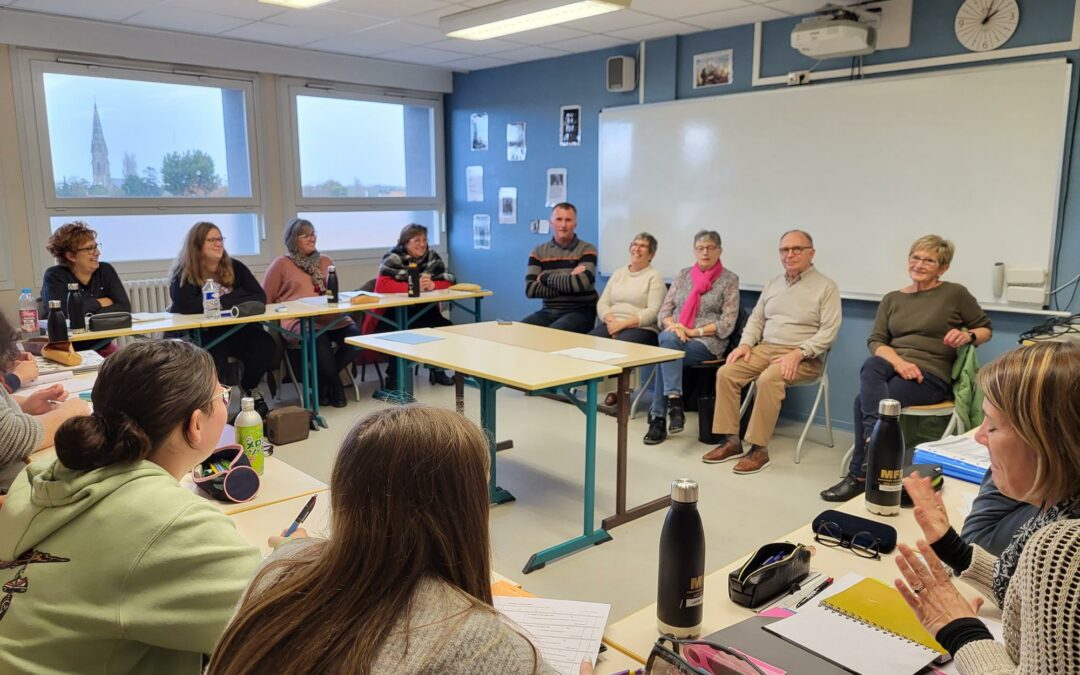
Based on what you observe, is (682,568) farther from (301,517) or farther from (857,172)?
(857,172)

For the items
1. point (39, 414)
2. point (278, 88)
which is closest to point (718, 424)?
point (39, 414)

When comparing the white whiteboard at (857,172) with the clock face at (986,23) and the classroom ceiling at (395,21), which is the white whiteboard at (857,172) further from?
the classroom ceiling at (395,21)

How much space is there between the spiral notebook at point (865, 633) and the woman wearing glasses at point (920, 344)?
2.46 metres

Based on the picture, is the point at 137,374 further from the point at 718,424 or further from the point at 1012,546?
the point at 718,424

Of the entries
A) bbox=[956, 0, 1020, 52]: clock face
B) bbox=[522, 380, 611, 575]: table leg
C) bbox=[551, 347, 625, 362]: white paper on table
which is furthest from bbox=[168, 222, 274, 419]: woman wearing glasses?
bbox=[956, 0, 1020, 52]: clock face

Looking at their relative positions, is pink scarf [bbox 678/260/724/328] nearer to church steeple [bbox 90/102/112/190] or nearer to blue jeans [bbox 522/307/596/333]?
blue jeans [bbox 522/307/596/333]

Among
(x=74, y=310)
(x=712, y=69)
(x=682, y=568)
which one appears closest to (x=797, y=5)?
(x=712, y=69)

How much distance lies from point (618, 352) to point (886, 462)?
6.21 feet

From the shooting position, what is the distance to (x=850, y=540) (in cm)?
151

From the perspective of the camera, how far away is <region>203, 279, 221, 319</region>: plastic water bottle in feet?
14.4

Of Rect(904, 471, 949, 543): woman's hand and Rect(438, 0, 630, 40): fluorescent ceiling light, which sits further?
Rect(438, 0, 630, 40): fluorescent ceiling light

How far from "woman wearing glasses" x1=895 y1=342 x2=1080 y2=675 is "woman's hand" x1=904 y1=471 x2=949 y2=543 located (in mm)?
90

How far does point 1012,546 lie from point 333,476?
1.03 meters

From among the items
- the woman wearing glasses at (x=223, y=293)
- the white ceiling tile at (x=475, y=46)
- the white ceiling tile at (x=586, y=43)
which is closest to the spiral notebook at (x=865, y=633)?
the woman wearing glasses at (x=223, y=293)
